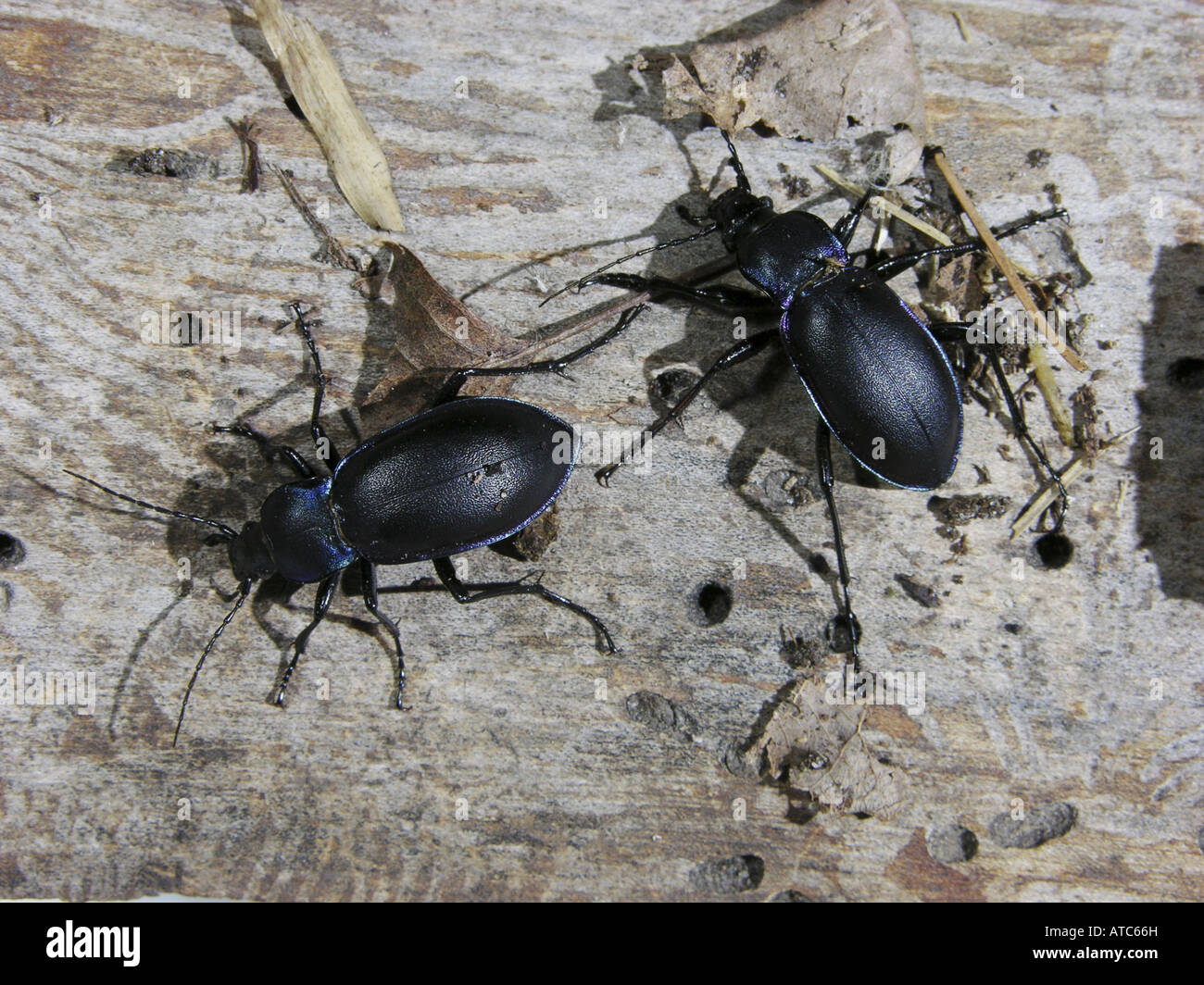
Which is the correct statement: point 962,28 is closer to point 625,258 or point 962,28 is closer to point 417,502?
point 625,258

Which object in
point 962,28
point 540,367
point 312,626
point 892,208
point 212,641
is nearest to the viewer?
point 212,641

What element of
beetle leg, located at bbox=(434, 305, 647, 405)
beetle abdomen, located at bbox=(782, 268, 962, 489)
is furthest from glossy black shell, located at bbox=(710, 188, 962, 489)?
beetle leg, located at bbox=(434, 305, 647, 405)

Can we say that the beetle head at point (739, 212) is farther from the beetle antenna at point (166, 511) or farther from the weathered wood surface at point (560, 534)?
the beetle antenna at point (166, 511)

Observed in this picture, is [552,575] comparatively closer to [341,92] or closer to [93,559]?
[93,559]

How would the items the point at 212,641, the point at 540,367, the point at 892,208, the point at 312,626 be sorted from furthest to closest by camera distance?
the point at 892,208 < the point at 540,367 < the point at 312,626 < the point at 212,641

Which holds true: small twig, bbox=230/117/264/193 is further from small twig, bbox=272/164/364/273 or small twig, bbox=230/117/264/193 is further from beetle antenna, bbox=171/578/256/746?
beetle antenna, bbox=171/578/256/746

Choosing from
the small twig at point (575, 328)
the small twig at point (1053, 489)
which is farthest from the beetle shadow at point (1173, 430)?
the small twig at point (575, 328)

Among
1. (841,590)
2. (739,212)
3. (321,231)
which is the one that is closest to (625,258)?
(739,212)

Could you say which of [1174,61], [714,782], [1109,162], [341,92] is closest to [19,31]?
[341,92]
